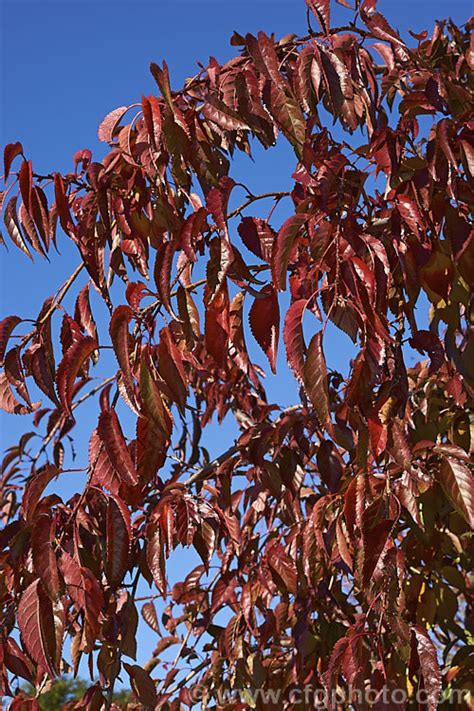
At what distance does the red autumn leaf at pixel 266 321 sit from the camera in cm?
129

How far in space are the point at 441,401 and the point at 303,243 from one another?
0.86 m

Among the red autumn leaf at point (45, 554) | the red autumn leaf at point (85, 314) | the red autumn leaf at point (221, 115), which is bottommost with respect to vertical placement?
the red autumn leaf at point (45, 554)

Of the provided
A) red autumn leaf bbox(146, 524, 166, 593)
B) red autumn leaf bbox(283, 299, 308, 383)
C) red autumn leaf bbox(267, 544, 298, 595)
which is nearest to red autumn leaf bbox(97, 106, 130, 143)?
red autumn leaf bbox(283, 299, 308, 383)

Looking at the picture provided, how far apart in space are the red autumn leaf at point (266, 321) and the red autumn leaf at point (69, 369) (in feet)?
0.79

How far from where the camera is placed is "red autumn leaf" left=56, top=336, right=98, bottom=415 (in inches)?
52.2

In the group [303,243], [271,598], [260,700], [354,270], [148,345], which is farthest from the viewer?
[271,598]

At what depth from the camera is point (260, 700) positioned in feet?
7.02

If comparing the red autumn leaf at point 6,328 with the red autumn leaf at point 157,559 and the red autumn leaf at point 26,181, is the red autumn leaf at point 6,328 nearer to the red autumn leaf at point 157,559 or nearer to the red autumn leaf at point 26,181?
the red autumn leaf at point 26,181

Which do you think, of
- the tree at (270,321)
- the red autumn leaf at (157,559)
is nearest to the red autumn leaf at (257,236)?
the tree at (270,321)

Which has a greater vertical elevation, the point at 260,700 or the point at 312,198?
the point at 312,198

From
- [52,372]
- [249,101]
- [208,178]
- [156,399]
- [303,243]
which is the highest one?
[249,101]

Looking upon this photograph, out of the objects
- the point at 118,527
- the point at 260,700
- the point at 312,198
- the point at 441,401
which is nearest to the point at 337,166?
the point at 312,198

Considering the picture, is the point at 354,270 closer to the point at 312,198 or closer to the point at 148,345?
the point at 312,198

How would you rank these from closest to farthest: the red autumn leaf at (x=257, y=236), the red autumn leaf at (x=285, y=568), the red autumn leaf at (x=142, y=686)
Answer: the red autumn leaf at (x=257, y=236) < the red autumn leaf at (x=142, y=686) < the red autumn leaf at (x=285, y=568)
